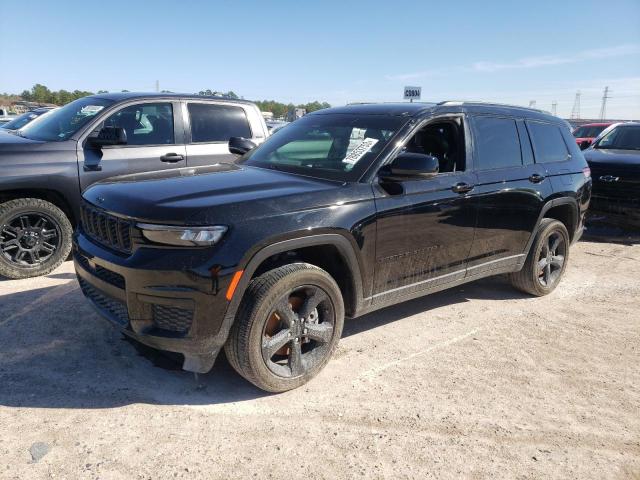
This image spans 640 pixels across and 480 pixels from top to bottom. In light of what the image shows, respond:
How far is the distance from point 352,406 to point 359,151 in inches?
69.3

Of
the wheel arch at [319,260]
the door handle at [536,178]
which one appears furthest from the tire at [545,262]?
the wheel arch at [319,260]

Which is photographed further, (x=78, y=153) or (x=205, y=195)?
(x=78, y=153)

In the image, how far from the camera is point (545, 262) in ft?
17.2

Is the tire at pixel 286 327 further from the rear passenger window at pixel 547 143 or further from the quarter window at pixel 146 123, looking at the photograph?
the quarter window at pixel 146 123

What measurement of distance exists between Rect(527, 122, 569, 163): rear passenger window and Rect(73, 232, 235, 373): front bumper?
11.7ft

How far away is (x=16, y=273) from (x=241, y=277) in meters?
3.26

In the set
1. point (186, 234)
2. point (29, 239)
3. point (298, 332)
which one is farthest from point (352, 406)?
point (29, 239)

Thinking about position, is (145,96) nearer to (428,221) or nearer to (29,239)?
(29,239)

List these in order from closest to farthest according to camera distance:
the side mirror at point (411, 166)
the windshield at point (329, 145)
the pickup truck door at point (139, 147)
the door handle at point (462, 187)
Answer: the side mirror at point (411, 166)
the windshield at point (329, 145)
the door handle at point (462, 187)
the pickup truck door at point (139, 147)

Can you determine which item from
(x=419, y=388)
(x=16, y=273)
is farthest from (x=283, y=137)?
(x=16, y=273)

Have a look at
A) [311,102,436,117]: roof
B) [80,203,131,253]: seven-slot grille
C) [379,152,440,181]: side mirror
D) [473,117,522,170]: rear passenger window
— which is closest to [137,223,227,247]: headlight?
[80,203,131,253]: seven-slot grille

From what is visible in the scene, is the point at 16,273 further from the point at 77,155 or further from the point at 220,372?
the point at 220,372

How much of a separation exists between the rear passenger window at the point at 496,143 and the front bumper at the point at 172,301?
102 inches

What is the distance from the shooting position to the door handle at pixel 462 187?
3999 mm
